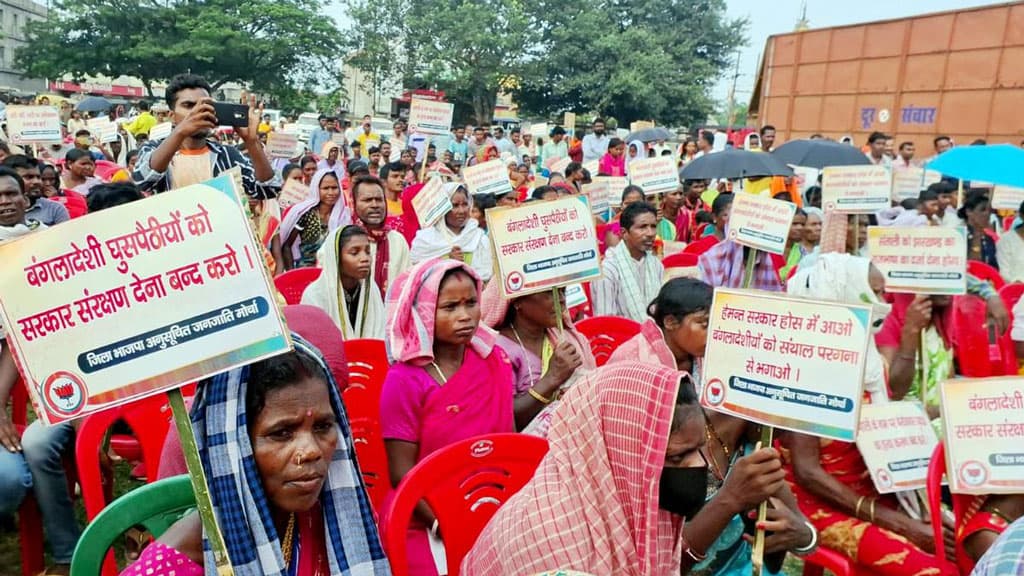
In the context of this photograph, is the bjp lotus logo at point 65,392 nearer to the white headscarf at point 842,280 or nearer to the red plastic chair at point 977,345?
the white headscarf at point 842,280

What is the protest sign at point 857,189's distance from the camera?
667 centimetres

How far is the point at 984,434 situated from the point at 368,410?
88.4 inches

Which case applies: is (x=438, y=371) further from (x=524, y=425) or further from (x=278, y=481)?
(x=278, y=481)

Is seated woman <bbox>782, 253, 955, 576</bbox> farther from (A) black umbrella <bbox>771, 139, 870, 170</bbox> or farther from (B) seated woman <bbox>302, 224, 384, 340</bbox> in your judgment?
(A) black umbrella <bbox>771, 139, 870, 170</bbox>

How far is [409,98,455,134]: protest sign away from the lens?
9336 millimetres

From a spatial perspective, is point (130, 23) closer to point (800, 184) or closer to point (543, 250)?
point (800, 184)

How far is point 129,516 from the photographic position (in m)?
1.88

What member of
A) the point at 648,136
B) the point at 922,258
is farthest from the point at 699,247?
the point at 648,136

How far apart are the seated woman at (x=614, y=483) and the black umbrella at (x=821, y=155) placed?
8374 mm

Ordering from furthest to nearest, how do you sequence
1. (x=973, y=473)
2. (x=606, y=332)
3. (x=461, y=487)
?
(x=606, y=332) → (x=461, y=487) → (x=973, y=473)

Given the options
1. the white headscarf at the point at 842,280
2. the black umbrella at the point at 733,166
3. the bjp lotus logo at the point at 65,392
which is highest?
the black umbrella at the point at 733,166

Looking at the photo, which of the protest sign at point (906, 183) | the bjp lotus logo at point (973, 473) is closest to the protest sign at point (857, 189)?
the protest sign at point (906, 183)

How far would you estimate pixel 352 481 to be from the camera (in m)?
1.81

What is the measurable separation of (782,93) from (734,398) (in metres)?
18.9
